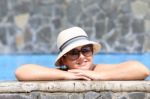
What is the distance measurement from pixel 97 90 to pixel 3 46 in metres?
8.01

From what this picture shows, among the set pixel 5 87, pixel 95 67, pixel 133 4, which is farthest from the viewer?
pixel 133 4

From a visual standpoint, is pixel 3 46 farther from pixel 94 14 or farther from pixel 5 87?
pixel 5 87

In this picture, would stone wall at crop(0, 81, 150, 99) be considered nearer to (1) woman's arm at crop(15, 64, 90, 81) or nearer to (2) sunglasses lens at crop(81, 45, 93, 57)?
(1) woman's arm at crop(15, 64, 90, 81)

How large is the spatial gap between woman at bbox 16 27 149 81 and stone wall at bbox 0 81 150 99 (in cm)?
14

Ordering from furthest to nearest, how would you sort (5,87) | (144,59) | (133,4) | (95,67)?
1. (133,4)
2. (144,59)
3. (95,67)
4. (5,87)

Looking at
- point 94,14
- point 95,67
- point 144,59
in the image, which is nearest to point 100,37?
point 94,14

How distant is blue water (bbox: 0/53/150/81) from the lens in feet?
30.6

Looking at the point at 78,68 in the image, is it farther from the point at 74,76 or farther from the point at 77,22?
the point at 77,22

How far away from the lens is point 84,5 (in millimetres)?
11156

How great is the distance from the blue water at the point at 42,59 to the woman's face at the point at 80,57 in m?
4.89

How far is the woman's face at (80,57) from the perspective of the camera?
12.4 ft

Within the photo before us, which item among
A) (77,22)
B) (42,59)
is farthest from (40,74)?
(77,22)

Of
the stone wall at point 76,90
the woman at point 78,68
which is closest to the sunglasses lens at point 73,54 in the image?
the woman at point 78,68

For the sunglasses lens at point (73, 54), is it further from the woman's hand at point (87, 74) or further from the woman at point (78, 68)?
the woman's hand at point (87, 74)
